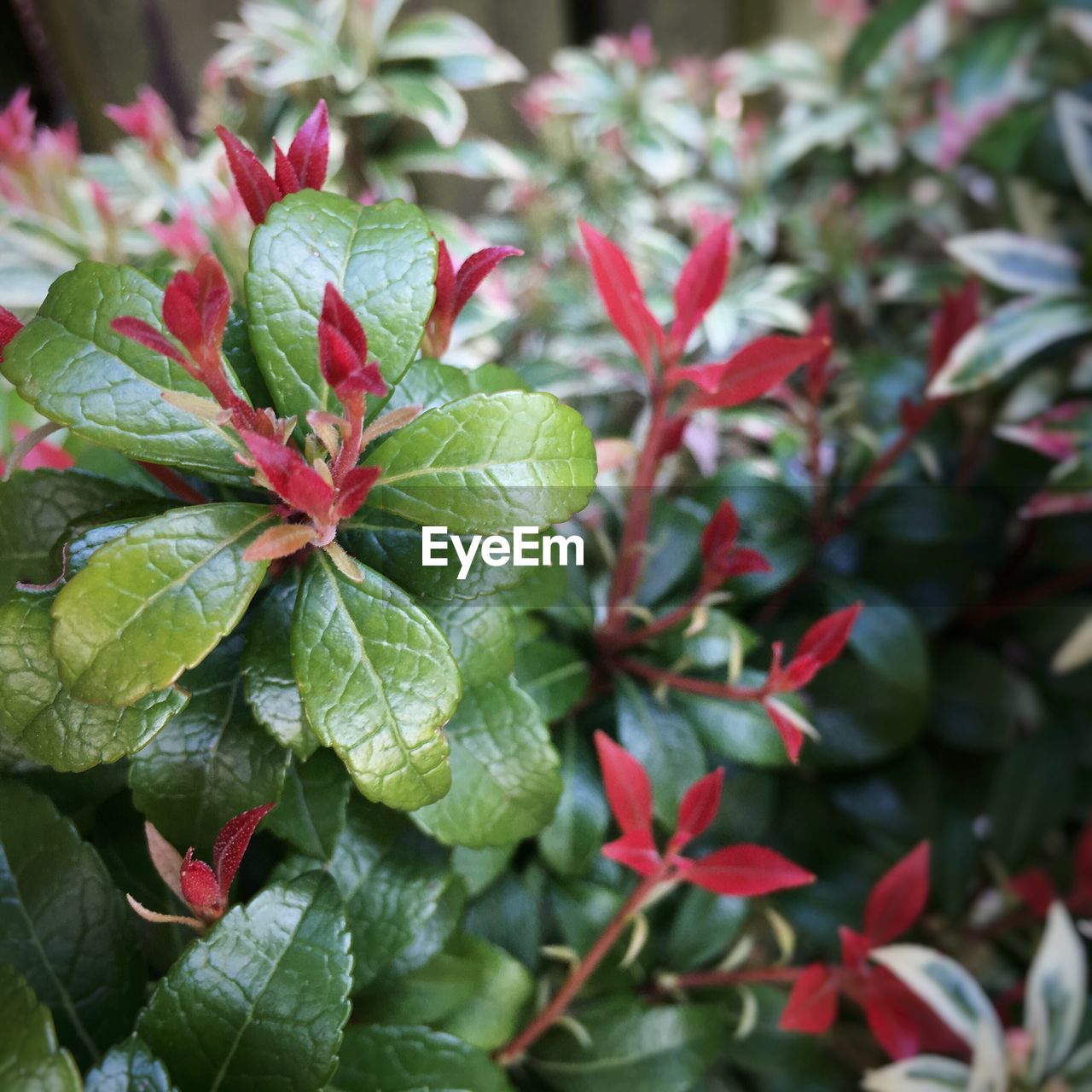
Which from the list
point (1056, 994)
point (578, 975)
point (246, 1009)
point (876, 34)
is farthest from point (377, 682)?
point (876, 34)

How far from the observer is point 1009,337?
33.0 inches

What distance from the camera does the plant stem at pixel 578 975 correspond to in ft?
1.50

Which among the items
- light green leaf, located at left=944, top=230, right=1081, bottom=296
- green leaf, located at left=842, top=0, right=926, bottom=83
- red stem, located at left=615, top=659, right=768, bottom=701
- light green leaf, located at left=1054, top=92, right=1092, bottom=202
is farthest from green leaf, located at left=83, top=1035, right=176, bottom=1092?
green leaf, located at left=842, top=0, right=926, bottom=83

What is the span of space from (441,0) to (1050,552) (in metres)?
0.95

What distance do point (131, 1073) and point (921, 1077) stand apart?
553mm

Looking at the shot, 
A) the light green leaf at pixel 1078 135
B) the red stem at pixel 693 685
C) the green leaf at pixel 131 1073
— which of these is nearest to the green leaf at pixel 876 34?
the light green leaf at pixel 1078 135

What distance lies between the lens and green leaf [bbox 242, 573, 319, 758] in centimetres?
34

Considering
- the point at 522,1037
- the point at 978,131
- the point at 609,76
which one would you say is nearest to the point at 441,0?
the point at 609,76

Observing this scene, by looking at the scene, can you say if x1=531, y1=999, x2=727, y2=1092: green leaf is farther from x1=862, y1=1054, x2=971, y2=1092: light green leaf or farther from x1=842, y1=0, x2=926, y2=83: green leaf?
Answer: x1=842, y1=0, x2=926, y2=83: green leaf

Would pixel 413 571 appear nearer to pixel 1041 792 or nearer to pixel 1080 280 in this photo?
pixel 1041 792

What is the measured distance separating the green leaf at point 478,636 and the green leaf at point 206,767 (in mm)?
92

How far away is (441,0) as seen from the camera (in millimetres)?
999

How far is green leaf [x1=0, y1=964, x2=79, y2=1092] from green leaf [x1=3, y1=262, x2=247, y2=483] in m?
0.22

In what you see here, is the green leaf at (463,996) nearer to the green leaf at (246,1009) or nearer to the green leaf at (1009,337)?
the green leaf at (246,1009)
